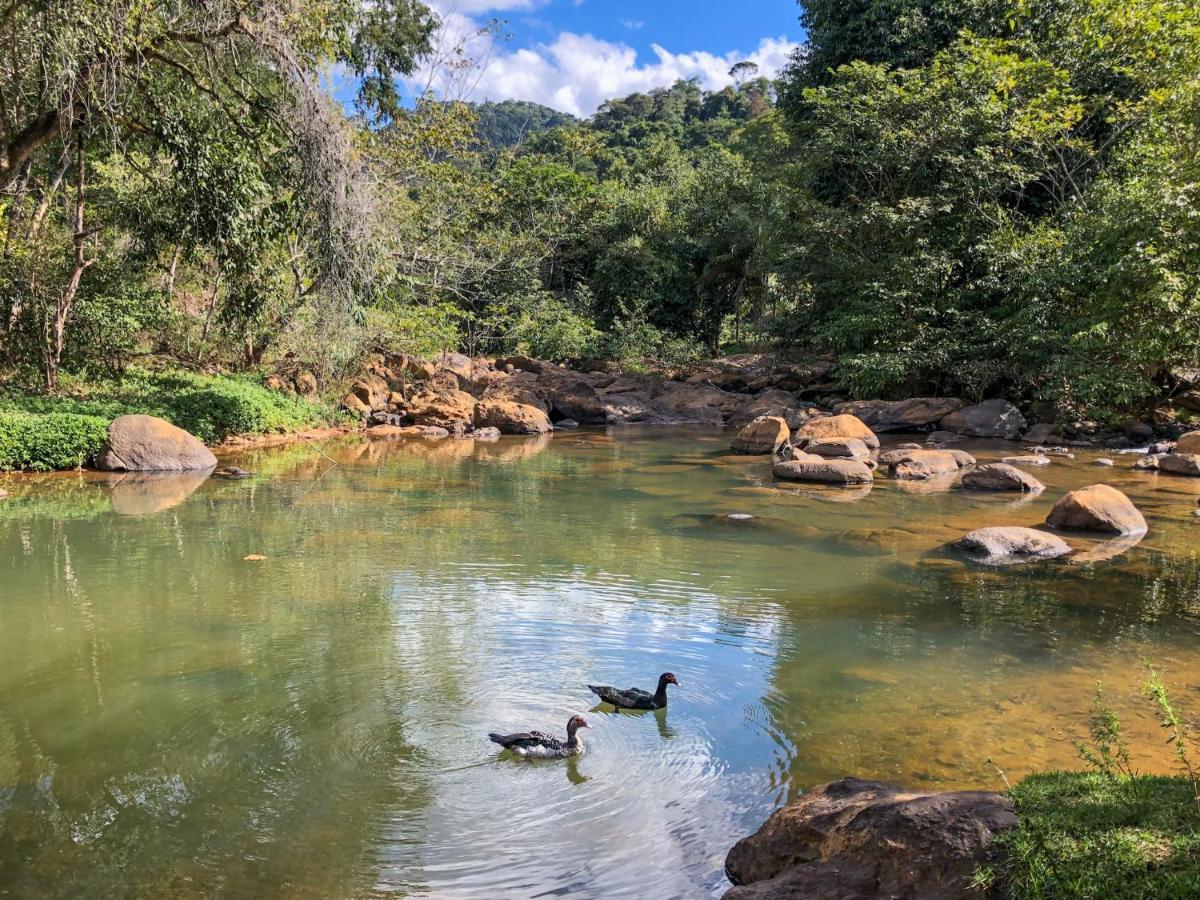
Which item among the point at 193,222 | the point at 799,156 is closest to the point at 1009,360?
the point at 799,156

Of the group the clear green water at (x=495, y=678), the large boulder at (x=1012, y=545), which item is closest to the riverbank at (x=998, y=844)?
the clear green water at (x=495, y=678)

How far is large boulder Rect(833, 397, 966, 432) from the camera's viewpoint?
76.5 ft

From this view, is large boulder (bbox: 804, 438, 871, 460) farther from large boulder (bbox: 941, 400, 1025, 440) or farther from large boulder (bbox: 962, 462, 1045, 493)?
large boulder (bbox: 941, 400, 1025, 440)

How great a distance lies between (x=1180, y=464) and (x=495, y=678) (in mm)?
14810

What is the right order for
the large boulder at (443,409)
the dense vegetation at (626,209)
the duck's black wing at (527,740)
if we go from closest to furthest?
1. the duck's black wing at (527,740)
2. the dense vegetation at (626,209)
3. the large boulder at (443,409)

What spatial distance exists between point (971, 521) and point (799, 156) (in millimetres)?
20605

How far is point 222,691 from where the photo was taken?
614 centimetres

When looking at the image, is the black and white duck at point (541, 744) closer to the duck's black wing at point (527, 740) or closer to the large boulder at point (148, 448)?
the duck's black wing at point (527, 740)

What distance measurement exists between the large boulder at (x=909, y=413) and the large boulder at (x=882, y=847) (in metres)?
20.6

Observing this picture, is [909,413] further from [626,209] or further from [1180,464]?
[626,209]

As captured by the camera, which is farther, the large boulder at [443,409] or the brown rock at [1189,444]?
the large boulder at [443,409]

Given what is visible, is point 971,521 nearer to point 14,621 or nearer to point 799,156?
point 14,621

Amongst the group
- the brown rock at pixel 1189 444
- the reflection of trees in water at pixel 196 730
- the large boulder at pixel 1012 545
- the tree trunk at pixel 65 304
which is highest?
the tree trunk at pixel 65 304

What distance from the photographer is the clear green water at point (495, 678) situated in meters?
4.29
